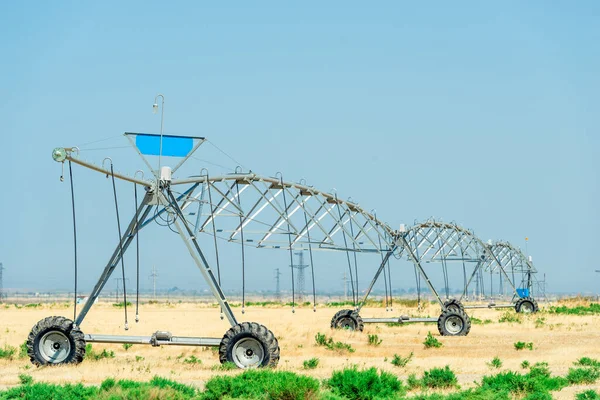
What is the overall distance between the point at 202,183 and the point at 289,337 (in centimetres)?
1307

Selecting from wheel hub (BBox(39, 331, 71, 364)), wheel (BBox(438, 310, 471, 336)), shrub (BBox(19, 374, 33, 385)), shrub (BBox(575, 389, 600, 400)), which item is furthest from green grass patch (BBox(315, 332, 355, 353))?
shrub (BBox(575, 389, 600, 400))

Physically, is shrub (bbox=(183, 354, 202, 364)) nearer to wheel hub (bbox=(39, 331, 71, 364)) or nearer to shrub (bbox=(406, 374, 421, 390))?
wheel hub (bbox=(39, 331, 71, 364))

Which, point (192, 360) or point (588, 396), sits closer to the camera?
point (588, 396)

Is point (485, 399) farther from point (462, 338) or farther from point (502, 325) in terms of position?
point (502, 325)

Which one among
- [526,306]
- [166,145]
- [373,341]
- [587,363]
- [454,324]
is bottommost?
[587,363]

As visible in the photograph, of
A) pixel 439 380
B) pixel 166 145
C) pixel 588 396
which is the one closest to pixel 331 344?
pixel 166 145

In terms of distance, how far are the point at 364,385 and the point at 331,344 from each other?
43.8 feet

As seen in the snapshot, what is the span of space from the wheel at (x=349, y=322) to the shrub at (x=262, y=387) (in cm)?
2015

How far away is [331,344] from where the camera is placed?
3175 centimetres

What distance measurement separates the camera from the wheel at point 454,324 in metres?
39.2

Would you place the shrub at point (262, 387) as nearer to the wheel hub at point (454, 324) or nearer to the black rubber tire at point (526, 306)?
the wheel hub at point (454, 324)

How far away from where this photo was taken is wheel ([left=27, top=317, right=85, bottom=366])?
78.2 feet

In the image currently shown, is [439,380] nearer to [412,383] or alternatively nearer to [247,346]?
[412,383]

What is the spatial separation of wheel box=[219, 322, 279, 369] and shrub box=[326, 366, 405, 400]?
4.06 metres
